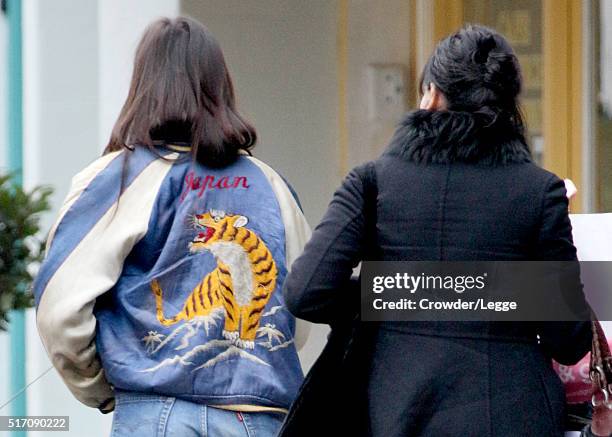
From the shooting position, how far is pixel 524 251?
302 cm

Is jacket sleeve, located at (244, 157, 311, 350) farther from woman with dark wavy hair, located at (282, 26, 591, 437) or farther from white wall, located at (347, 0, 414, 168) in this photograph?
white wall, located at (347, 0, 414, 168)

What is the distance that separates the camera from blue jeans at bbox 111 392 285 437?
3.28 metres

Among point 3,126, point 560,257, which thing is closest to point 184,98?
point 560,257

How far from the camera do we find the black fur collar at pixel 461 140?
3.08 meters

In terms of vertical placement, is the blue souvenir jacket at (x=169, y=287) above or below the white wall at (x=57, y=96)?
below

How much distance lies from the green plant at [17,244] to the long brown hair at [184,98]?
1.71 metres

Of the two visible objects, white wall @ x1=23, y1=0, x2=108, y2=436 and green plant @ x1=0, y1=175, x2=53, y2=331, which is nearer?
green plant @ x1=0, y1=175, x2=53, y2=331

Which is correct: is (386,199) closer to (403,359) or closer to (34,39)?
(403,359)

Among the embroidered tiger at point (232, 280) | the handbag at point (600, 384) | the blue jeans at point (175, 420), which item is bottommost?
the blue jeans at point (175, 420)

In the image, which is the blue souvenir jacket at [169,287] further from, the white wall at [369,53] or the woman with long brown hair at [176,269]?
the white wall at [369,53]

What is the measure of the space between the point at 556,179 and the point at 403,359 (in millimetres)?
529

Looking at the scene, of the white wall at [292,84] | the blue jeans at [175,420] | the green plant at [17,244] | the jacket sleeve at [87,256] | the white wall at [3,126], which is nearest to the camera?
the blue jeans at [175,420]

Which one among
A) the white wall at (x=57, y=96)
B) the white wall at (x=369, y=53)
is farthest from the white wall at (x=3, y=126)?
the white wall at (x=369, y=53)

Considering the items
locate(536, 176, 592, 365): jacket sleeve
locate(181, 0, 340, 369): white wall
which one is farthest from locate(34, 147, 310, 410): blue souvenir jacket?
locate(181, 0, 340, 369): white wall
